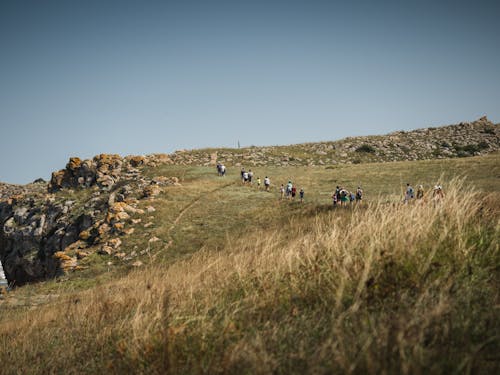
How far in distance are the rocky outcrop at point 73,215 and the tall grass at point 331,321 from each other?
20.8 m

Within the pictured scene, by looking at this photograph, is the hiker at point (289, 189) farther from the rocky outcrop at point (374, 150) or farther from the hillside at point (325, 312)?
the rocky outcrop at point (374, 150)

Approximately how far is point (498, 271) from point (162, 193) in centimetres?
3101

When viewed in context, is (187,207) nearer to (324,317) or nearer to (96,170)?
(96,170)

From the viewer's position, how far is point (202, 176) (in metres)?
40.2

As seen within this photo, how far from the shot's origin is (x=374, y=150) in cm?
6494

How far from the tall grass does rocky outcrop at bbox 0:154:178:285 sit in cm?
2080

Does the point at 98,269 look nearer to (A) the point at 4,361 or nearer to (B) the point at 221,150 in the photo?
(A) the point at 4,361

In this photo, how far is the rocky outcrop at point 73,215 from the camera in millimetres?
26375

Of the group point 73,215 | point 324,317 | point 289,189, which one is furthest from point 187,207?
point 324,317

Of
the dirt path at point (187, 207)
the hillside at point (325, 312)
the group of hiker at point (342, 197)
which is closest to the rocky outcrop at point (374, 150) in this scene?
the dirt path at point (187, 207)

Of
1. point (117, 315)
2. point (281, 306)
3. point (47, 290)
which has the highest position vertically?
point (281, 306)

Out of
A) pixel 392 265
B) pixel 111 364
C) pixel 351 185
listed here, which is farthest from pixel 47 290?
pixel 351 185

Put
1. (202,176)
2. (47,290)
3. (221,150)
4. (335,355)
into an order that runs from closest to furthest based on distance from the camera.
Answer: (335,355), (47,290), (202,176), (221,150)

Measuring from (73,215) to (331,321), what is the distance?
37.6m
